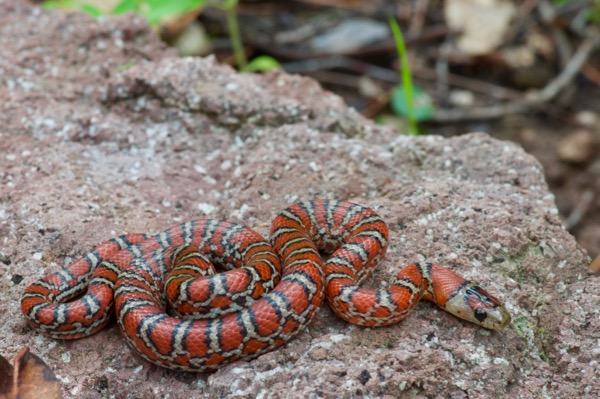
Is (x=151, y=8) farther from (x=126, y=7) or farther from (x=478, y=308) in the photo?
(x=478, y=308)

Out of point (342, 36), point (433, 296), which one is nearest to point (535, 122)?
point (342, 36)

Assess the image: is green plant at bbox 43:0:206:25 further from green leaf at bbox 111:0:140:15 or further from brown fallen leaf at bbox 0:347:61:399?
brown fallen leaf at bbox 0:347:61:399

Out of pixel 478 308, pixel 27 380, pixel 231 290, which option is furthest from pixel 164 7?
pixel 478 308

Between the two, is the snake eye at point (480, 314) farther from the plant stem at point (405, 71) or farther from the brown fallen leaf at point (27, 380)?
the plant stem at point (405, 71)

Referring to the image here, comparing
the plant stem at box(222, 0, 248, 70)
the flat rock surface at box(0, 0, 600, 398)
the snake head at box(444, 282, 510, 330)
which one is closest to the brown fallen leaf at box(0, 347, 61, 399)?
the flat rock surface at box(0, 0, 600, 398)

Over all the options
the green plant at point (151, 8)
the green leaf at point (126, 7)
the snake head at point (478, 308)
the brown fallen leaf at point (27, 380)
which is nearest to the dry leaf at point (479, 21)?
the green plant at point (151, 8)

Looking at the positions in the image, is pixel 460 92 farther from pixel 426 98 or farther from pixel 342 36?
pixel 342 36
